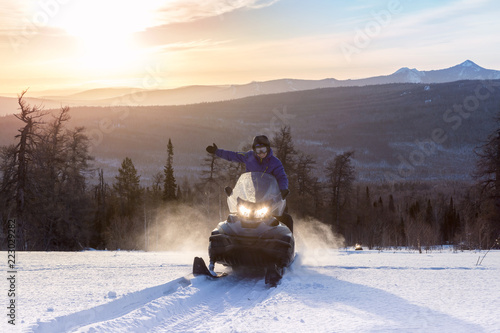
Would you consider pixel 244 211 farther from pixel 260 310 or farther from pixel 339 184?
pixel 339 184

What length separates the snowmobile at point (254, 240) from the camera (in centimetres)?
756

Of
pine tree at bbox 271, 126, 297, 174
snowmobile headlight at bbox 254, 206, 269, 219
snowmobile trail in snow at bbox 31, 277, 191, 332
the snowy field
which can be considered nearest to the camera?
snowmobile trail in snow at bbox 31, 277, 191, 332

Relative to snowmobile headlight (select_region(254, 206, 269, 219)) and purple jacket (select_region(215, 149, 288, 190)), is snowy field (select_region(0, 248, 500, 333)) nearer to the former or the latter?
snowmobile headlight (select_region(254, 206, 269, 219))

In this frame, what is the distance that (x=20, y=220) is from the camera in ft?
97.3

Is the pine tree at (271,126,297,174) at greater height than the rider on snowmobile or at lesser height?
greater

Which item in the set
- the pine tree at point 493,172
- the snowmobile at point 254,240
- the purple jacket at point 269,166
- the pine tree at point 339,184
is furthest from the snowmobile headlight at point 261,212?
the pine tree at point 339,184

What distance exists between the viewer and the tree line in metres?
29.6

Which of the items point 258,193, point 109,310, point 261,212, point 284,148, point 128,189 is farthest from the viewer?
point 128,189

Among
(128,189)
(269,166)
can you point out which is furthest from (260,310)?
(128,189)

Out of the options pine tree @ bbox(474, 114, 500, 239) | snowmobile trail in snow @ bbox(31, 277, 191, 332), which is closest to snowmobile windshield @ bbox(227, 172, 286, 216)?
snowmobile trail in snow @ bbox(31, 277, 191, 332)

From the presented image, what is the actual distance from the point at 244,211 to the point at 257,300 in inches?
78.7

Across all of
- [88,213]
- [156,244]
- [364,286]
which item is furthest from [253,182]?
[156,244]

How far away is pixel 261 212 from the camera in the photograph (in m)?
8.01

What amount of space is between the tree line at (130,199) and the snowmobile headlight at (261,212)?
13.5 meters
